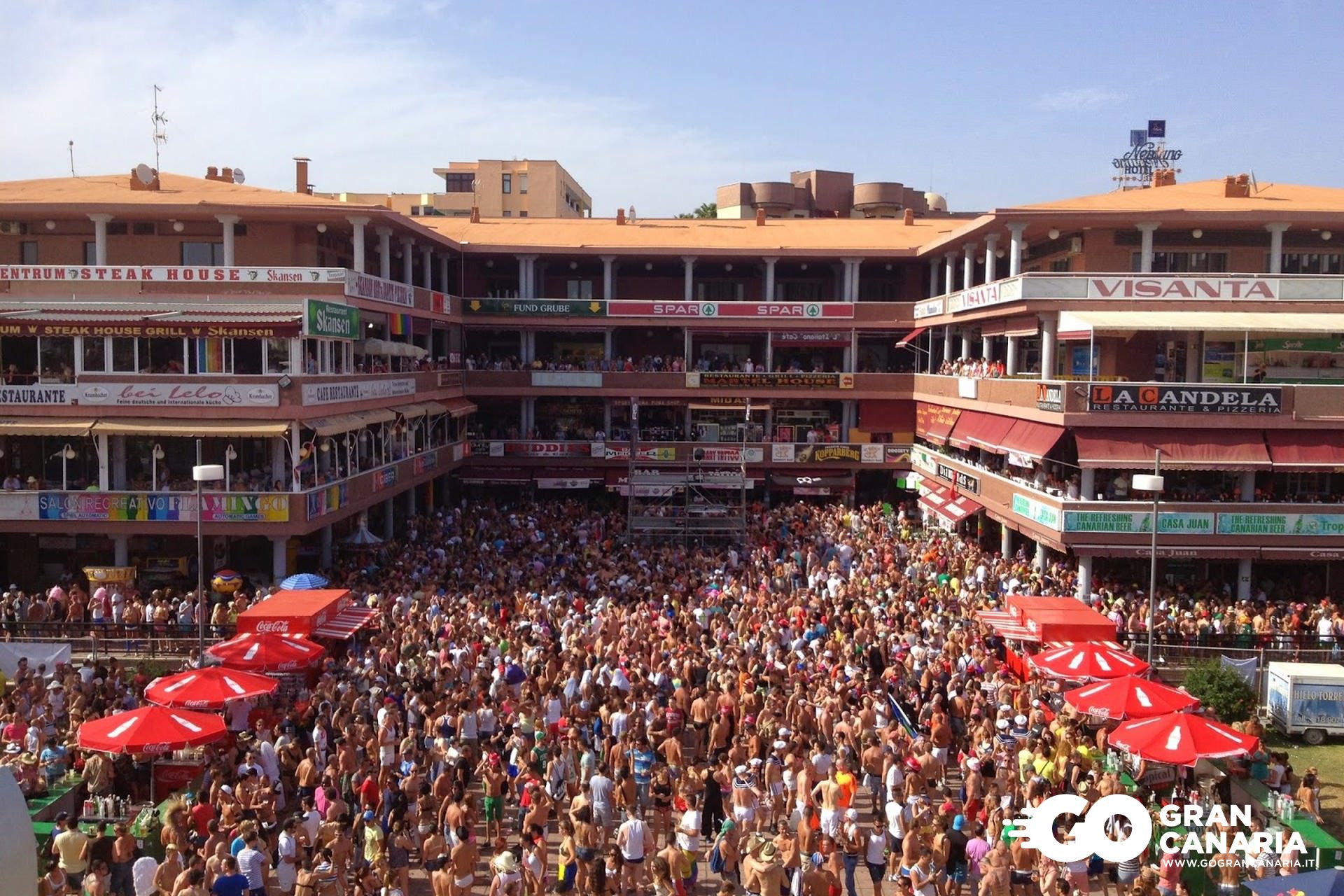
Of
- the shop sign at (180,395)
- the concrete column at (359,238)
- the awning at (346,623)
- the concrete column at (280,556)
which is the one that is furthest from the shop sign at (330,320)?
the awning at (346,623)

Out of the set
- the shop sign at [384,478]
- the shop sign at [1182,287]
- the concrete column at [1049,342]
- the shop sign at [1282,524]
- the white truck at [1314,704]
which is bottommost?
the white truck at [1314,704]

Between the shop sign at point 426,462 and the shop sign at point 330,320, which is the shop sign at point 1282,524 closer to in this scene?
the shop sign at point 330,320

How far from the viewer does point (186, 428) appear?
27.1m

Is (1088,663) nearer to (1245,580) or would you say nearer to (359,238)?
(1245,580)

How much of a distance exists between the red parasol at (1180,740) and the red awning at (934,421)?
2104 centimetres

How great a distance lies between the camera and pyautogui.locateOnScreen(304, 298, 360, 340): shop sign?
26984mm

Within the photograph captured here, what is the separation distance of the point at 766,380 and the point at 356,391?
55.3 ft

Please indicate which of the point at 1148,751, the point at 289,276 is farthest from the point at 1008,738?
the point at 289,276

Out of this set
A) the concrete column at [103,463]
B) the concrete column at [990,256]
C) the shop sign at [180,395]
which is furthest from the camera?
the concrete column at [990,256]

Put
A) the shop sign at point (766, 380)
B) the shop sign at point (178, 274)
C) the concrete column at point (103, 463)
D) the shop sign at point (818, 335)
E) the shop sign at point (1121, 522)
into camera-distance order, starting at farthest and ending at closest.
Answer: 1. the shop sign at point (818, 335)
2. the shop sign at point (766, 380)
3. the shop sign at point (178, 274)
4. the concrete column at point (103, 463)
5. the shop sign at point (1121, 522)

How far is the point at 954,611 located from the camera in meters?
24.9

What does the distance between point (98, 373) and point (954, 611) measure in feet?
71.0

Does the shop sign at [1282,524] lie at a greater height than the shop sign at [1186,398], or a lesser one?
lesser

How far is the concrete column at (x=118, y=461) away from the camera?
28.0 meters
